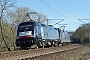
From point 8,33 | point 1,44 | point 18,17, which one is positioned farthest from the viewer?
point 18,17

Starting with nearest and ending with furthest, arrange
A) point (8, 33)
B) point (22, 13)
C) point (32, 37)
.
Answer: point (32, 37) → point (8, 33) → point (22, 13)

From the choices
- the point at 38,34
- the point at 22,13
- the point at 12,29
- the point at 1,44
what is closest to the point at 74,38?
the point at 22,13

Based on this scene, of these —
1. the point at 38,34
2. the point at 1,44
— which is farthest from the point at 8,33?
the point at 38,34

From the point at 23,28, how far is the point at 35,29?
157 cm

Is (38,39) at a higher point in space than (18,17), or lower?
lower

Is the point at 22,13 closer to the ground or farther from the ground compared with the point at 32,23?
farther from the ground

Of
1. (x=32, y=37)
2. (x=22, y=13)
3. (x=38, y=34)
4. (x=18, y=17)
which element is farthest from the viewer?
(x=22, y=13)

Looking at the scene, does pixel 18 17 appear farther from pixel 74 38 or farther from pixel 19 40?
pixel 74 38

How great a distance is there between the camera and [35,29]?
29.5 meters

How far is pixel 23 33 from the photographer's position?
28656 millimetres

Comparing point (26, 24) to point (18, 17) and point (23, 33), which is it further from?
point (18, 17)

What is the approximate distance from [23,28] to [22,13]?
28815mm

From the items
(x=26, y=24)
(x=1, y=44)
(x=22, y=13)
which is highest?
(x=22, y=13)

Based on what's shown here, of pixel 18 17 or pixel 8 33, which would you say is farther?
pixel 18 17
